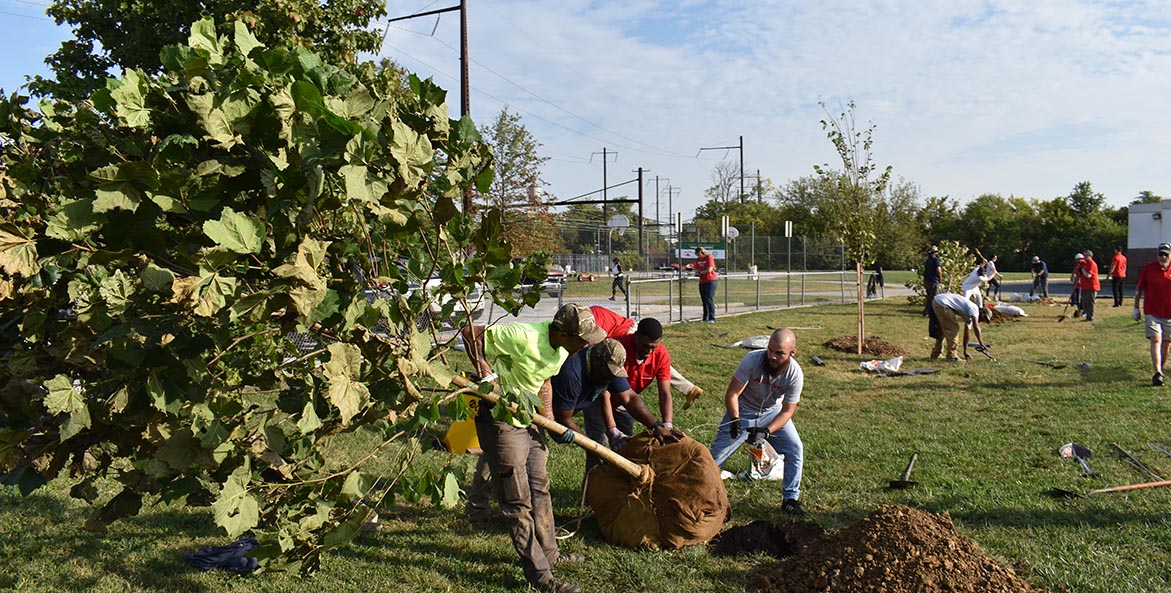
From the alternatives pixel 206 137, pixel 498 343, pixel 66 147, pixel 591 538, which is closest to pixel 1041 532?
pixel 591 538

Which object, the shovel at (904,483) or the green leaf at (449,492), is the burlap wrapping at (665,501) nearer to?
the shovel at (904,483)

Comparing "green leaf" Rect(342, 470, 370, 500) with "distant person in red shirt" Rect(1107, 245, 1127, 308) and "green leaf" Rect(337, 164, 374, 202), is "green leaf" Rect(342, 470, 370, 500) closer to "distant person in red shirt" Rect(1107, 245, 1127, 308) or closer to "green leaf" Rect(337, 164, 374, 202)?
"green leaf" Rect(337, 164, 374, 202)

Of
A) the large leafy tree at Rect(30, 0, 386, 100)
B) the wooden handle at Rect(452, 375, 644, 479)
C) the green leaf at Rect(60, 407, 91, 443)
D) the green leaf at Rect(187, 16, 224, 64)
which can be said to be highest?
the large leafy tree at Rect(30, 0, 386, 100)

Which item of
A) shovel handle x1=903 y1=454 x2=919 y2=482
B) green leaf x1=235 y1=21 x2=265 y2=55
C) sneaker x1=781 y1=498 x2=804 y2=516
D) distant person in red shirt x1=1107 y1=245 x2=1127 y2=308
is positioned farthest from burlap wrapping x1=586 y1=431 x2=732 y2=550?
distant person in red shirt x1=1107 y1=245 x2=1127 y2=308

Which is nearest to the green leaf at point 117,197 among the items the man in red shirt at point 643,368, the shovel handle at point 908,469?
the man in red shirt at point 643,368

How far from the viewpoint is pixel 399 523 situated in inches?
238

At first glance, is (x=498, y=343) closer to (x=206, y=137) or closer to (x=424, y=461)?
(x=206, y=137)

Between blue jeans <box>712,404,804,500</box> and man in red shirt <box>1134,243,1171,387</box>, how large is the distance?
7.08m

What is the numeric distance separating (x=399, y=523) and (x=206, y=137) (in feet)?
12.8

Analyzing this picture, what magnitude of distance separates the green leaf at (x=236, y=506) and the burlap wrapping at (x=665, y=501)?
2.91 metres

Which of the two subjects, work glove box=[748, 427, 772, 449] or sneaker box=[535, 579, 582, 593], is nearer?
sneaker box=[535, 579, 582, 593]

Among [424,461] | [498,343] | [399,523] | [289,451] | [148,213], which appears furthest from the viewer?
[424,461]

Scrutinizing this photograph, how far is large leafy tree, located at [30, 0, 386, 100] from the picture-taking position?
A: 13227mm

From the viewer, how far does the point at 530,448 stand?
5.10 metres
